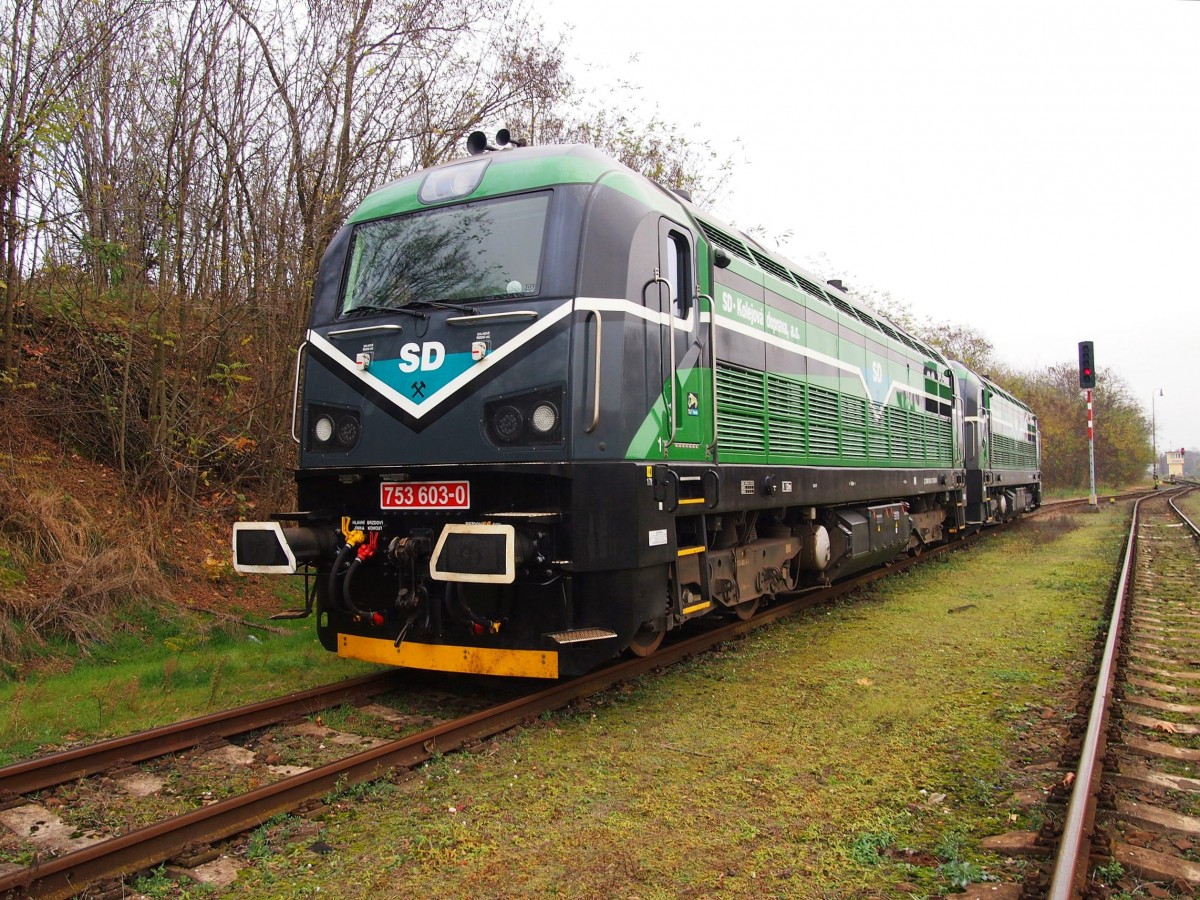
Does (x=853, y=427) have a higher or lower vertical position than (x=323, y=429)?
higher

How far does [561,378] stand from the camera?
15.8 ft

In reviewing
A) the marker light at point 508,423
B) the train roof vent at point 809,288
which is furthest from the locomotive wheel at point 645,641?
the train roof vent at point 809,288

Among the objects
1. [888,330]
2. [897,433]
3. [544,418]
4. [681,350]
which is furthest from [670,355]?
[888,330]

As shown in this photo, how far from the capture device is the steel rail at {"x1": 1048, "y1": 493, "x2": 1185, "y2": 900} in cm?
293

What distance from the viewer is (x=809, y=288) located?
8.88 meters

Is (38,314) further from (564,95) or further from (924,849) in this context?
(924,849)

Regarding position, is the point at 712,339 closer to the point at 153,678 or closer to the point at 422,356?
the point at 422,356

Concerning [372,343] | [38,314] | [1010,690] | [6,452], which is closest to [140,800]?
[372,343]

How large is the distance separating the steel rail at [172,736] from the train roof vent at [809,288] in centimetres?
557

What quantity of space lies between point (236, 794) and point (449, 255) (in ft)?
11.1

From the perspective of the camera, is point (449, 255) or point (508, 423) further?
point (449, 255)

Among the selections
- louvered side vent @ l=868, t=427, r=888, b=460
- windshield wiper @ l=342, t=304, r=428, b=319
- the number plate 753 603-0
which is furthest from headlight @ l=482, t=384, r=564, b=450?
louvered side vent @ l=868, t=427, r=888, b=460

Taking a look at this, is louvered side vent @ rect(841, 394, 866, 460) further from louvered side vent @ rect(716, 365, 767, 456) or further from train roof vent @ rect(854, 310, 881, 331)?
louvered side vent @ rect(716, 365, 767, 456)

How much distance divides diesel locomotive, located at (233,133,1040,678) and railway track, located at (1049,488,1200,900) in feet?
8.14
